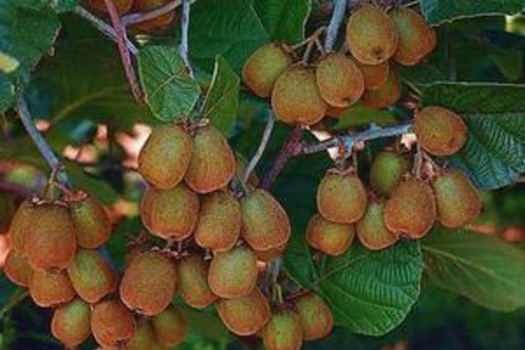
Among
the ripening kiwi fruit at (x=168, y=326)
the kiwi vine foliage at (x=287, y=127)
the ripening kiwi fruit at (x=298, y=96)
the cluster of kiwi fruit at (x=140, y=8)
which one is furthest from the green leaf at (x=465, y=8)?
the ripening kiwi fruit at (x=168, y=326)

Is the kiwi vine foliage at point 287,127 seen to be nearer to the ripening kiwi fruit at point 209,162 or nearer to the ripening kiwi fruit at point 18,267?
the ripening kiwi fruit at point 209,162

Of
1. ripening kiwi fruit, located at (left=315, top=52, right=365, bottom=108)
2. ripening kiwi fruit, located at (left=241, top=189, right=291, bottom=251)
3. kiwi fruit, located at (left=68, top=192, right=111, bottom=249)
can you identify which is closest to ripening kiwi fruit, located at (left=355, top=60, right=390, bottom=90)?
ripening kiwi fruit, located at (left=315, top=52, right=365, bottom=108)

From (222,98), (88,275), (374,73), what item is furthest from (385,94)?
(88,275)

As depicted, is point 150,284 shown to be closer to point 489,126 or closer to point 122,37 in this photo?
point 122,37

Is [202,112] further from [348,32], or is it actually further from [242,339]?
[242,339]

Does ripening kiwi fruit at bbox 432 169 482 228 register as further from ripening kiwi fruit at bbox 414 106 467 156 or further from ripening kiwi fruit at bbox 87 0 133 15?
ripening kiwi fruit at bbox 87 0 133 15

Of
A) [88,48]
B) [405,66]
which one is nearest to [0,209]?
[88,48]
